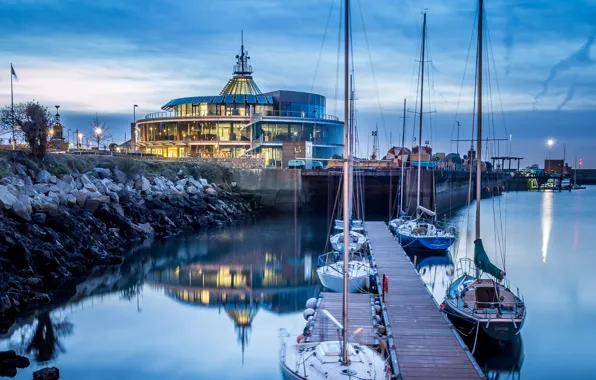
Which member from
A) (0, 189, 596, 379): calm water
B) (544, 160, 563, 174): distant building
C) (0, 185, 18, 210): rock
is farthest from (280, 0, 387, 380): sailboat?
(544, 160, 563, 174): distant building

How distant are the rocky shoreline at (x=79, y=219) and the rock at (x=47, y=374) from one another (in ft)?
14.6

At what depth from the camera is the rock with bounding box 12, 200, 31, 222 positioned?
28620mm

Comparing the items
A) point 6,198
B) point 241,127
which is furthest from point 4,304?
point 241,127

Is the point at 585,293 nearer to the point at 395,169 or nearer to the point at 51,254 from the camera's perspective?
the point at 51,254

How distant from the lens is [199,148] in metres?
86.2

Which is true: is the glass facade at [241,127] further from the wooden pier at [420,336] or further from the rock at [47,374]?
the rock at [47,374]

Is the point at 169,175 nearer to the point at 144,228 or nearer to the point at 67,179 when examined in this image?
the point at 144,228

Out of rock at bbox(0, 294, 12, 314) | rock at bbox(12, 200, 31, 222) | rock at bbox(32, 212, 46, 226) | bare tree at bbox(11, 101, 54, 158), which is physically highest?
bare tree at bbox(11, 101, 54, 158)

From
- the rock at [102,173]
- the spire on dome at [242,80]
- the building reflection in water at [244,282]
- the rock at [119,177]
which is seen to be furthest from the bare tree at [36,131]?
the spire on dome at [242,80]

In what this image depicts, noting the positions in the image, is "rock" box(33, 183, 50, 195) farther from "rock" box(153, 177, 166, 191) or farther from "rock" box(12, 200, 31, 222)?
"rock" box(153, 177, 166, 191)

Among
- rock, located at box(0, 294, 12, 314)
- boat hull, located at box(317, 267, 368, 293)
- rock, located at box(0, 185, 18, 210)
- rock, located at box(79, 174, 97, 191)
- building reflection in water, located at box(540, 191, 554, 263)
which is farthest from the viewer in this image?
building reflection in water, located at box(540, 191, 554, 263)

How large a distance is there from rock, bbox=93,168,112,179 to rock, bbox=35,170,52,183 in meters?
7.28

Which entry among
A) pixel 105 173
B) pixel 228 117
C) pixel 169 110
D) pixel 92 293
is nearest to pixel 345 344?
pixel 92 293

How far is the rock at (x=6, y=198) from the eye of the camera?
28.4 meters
